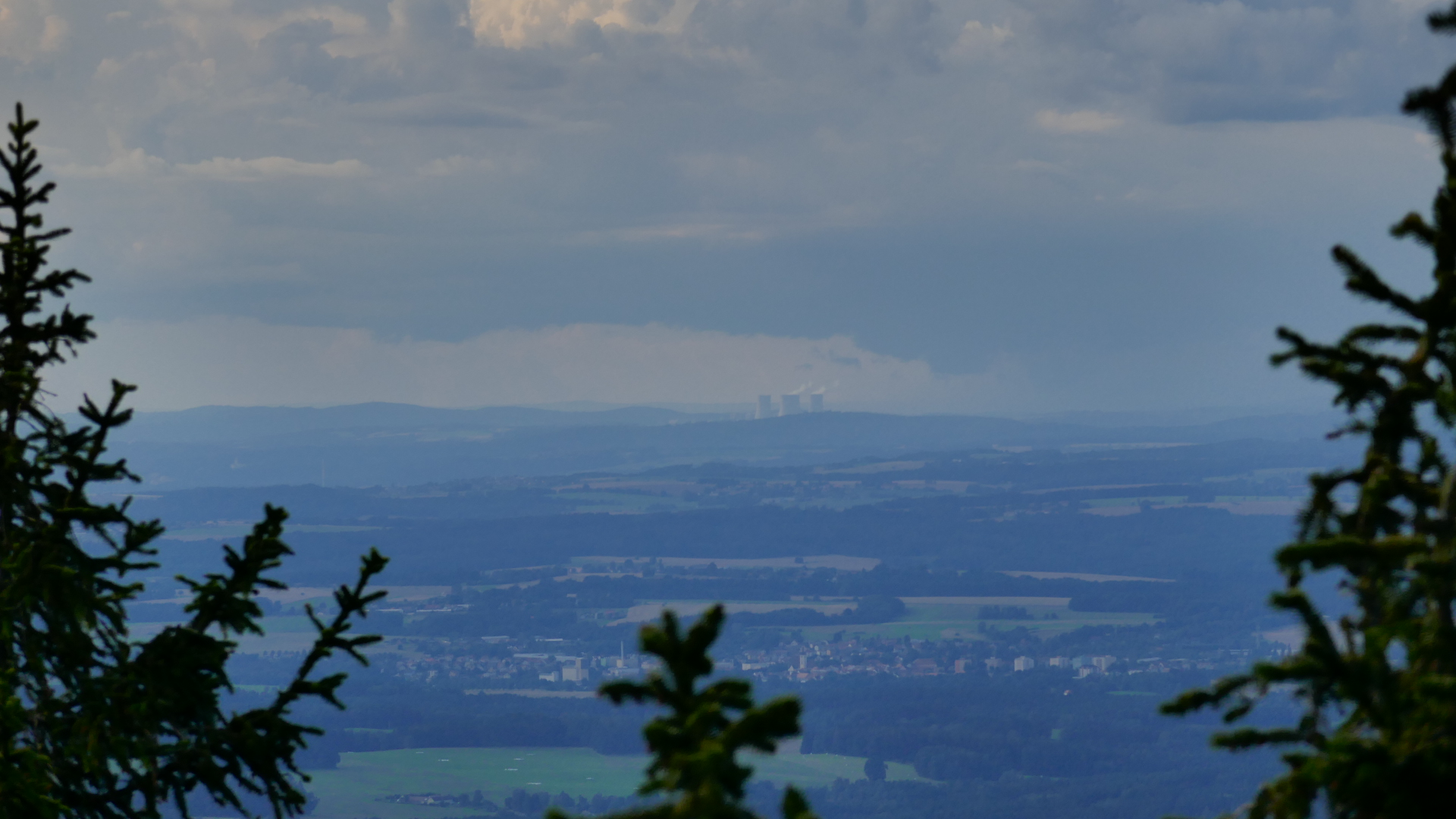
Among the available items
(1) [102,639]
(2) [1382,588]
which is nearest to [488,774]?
(1) [102,639]

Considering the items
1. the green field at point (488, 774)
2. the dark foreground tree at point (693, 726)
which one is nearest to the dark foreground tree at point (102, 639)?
the dark foreground tree at point (693, 726)

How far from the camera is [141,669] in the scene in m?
10.9

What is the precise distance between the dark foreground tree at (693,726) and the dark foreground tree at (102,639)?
6.36 meters

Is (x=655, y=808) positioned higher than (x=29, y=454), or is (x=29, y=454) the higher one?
(x=29, y=454)

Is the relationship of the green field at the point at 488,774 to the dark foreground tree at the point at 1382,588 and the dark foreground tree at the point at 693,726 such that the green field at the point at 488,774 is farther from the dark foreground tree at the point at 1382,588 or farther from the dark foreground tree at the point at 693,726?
the dark foreground tree at the point at 693,726

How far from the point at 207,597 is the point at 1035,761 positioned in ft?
632

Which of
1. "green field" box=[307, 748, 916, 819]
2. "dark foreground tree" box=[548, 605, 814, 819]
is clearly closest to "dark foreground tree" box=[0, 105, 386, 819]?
"dark foreground tree" box=[548, 605, 814, 819]

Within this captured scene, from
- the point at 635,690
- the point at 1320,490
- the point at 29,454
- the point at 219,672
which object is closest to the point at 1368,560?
the point at 1320,490

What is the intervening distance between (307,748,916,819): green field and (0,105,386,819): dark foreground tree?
12714 cm

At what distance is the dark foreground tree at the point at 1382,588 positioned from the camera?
17.5 feet

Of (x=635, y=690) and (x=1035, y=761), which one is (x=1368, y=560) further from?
(x=1035, y=761)

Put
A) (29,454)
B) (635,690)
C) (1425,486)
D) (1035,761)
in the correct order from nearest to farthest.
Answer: (635,690), (1425,486), (29,454), (1035,761)

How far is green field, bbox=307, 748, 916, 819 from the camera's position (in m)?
144

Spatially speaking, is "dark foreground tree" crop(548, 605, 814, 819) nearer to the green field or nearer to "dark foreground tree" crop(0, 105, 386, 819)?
"dark foreground tree" crop(0, 105, 386, 819)
